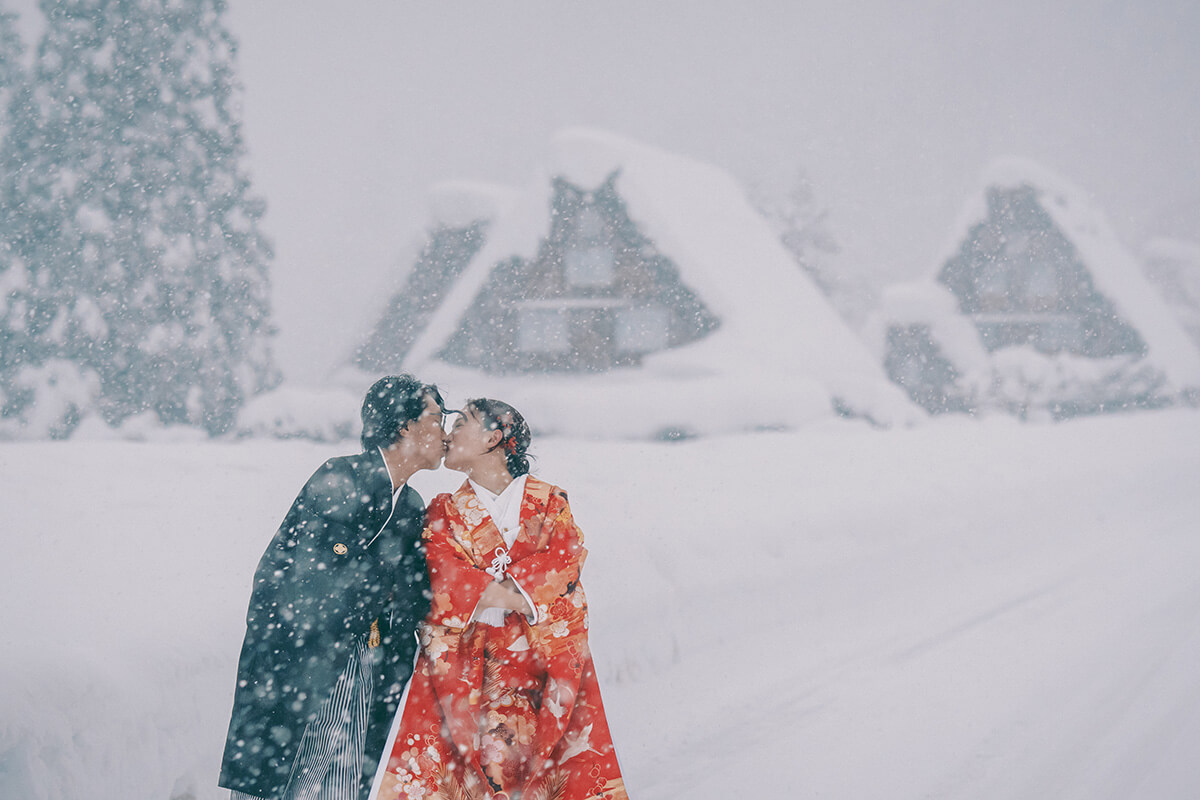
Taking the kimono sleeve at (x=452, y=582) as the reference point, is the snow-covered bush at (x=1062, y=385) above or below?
above

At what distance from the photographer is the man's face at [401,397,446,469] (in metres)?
1.65

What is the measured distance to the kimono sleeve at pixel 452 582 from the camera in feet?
5.09

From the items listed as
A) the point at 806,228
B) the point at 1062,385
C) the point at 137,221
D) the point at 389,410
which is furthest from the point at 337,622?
the point at 806,228

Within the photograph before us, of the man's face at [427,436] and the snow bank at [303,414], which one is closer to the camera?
the man's face at [427,436]

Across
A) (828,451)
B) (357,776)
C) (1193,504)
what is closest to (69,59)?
(828,451)

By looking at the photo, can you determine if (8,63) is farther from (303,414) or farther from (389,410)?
(389,410)

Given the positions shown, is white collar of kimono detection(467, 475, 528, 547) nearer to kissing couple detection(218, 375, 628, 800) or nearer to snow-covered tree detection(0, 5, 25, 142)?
kissing couple detection(218, 375, 628, 800)

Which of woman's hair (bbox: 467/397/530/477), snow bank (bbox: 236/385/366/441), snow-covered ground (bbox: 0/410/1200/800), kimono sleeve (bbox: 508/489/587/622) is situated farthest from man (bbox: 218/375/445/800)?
snow bank (bbox: 236/385/366/441)

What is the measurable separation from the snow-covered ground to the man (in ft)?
2.50

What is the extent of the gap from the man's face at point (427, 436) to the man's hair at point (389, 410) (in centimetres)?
2

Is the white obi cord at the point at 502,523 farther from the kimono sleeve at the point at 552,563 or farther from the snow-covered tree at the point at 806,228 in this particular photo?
the snow-covered tree at the point at 806,228

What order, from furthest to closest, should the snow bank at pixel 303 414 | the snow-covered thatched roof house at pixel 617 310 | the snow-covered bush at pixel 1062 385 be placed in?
the snow-covered bush at pixel 1062 385, the snow-covered thatched roof house at pixel 617 310, the snow bank at pixel 303 414

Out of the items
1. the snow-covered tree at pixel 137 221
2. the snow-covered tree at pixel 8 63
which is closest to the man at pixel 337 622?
the snow-covered tree at pixel 137 221

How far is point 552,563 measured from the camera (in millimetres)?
1609
